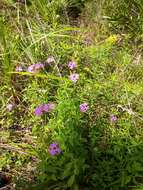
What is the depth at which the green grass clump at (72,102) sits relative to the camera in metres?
2.42

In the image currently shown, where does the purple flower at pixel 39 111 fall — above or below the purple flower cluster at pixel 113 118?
above

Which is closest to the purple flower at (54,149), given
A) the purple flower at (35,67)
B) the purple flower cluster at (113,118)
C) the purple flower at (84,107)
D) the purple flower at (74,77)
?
the purple flower at (84,107)

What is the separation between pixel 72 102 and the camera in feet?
8.77

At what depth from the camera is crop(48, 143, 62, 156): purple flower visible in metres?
2.43

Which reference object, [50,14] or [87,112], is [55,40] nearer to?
[50,14]

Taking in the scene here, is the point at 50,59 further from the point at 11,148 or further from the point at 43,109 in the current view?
the point at 11,148

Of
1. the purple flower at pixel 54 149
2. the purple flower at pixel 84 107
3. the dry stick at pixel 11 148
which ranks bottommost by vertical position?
the dry stick at pixel 11 148

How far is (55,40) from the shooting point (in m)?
3.30

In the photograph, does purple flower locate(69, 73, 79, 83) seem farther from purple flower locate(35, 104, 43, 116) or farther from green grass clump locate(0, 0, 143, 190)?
purple flower locate(35, 104, 43, 116)

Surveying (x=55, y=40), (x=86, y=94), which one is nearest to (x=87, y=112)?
(x=86, y=94)

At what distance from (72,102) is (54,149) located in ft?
1.19

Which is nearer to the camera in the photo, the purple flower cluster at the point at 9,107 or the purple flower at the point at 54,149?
A: the purple flower at the point at 54,149

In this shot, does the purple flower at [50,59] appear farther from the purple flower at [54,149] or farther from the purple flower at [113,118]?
→ the purple flower at [54,149]

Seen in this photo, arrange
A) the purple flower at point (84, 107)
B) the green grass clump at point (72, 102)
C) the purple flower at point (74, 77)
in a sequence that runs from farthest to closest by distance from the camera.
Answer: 1. the purple flower at point (74, 77)
2. the purple flower at point (84, 107)
3. the green grass clump at point (72, 102)
